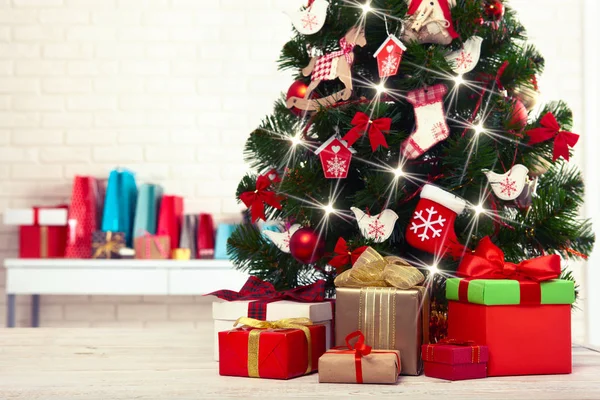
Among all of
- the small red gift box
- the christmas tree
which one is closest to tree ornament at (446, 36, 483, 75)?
the christmas tree

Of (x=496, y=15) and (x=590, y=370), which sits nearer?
(x=590, y=370)

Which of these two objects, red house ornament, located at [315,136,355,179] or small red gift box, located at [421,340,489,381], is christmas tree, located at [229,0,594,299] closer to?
red house ornament, located at [315,136,355,179]

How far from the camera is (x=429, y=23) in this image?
1253mm

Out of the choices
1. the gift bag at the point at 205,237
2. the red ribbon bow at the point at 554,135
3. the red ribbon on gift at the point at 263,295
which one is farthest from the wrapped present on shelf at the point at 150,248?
the red ribbon bow at the point at 554,135

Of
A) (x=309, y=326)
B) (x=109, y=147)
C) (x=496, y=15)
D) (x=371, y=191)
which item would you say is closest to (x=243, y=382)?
(x=309, y=326)

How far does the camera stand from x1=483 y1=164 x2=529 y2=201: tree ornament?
121 centimetres

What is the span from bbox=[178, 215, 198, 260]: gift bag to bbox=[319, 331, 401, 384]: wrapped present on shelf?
1960 mm

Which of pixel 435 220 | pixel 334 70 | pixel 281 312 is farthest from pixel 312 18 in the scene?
pixel 281 312

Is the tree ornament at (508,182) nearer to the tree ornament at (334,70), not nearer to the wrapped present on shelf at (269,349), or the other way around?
the tree ornament at (334,70)

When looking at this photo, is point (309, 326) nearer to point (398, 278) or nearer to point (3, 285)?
point (398, 278)

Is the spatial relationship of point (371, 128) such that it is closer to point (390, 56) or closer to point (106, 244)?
point (390, 56)

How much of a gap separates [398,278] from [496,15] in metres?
0.60

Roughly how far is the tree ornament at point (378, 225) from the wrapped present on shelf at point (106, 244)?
1.85 m

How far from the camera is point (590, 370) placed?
44.4 inches
